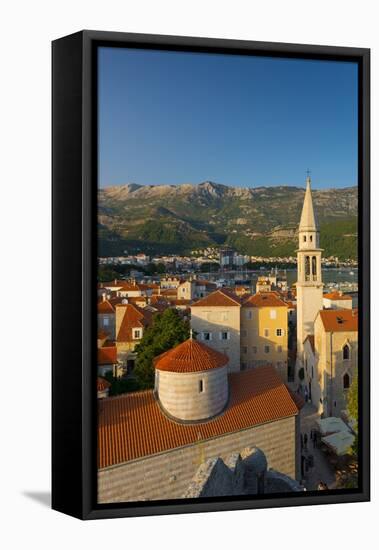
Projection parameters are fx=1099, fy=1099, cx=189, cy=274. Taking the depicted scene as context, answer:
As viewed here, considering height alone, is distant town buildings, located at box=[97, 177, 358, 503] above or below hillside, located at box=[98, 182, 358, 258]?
below

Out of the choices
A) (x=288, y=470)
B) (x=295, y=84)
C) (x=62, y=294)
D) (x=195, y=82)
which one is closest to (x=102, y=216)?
(x=62, y=294)

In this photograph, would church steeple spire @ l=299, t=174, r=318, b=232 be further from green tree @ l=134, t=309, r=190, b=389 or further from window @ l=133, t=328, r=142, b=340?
window @ l=133, t=328, r=142, b=340

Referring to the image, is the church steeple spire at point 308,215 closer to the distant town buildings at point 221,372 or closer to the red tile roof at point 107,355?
the distant town buildings at point 221,372

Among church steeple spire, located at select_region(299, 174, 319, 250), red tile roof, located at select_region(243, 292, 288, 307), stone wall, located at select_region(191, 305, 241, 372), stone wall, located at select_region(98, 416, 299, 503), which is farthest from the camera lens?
church steeple spire, located at select_region(299, 174, 319, 250)

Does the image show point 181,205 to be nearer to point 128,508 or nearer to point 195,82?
point 195,82

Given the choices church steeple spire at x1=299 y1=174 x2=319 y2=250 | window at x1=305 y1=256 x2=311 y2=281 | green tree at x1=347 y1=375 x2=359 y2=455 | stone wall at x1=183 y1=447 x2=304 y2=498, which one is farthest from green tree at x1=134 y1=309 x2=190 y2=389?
green tree at x1=347 y1=375 x2=359 y2=455
